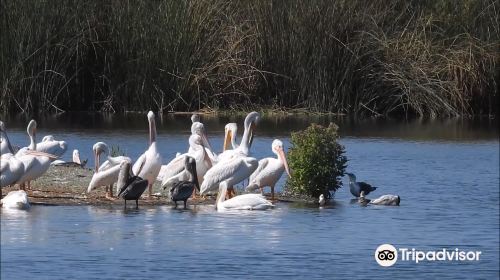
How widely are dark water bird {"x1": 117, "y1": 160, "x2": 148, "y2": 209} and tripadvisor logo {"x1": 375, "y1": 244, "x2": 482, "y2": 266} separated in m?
2.82

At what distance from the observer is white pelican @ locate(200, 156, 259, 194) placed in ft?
53.6

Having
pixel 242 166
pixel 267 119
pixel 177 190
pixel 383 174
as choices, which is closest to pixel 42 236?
pixel 177 190

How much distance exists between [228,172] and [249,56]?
46.1 feet

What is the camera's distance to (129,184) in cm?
1571

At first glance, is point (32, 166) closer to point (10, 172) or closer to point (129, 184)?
point (10, 172)

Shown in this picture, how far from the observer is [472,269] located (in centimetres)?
1368

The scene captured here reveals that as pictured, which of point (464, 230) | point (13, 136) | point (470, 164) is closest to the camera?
point (464, 230)

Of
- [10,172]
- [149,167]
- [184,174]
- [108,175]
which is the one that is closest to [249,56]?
[184,174]

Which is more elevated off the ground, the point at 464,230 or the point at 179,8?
the point at 179,8

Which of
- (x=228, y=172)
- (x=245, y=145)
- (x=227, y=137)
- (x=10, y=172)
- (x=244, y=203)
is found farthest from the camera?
(x=227, y=137)

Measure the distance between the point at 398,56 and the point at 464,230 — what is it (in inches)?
565

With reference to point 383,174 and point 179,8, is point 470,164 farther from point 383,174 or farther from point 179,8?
point 179,8

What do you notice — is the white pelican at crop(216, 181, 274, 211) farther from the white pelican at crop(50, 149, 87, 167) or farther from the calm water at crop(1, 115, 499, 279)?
the white pelican at crop(50, 149, 87, 167)

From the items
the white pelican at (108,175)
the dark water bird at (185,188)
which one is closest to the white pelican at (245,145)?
the dark water bird at (185,188)
